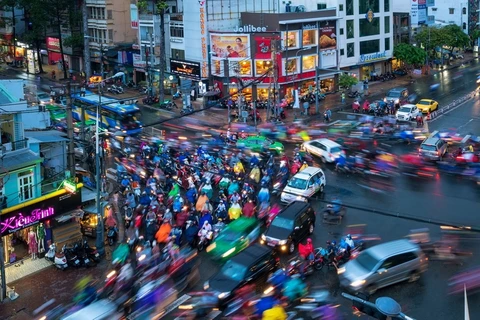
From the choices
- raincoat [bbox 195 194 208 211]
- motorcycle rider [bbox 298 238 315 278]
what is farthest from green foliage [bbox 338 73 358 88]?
motorcycle rider [bbox 298 238 315 278]

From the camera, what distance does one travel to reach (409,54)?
198 ft

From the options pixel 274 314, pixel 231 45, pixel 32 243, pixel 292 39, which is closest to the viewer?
pixel 274 314

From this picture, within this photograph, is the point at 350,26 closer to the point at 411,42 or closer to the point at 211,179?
the point at 411,42

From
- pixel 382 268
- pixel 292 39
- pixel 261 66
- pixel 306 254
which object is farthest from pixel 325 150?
pixel 292 39

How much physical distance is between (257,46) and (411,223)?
28.0 meters

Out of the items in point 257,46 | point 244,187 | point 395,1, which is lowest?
point 244,187

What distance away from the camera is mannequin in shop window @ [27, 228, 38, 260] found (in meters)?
22.1

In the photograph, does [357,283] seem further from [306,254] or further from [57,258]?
[57,258]

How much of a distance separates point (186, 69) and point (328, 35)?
13.6 meters

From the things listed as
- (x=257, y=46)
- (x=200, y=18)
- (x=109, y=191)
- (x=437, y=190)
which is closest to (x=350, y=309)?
(x=437, y=190)

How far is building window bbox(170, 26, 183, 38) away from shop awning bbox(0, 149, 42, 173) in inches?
1387

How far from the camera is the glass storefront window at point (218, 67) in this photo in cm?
5003

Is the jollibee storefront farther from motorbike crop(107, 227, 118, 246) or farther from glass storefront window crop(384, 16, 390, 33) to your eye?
glass storefront window crop(384, 16, 390, 33)

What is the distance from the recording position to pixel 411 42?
66875mm
